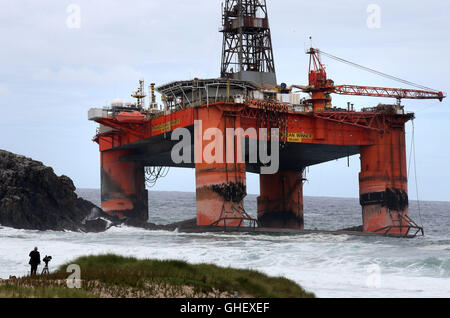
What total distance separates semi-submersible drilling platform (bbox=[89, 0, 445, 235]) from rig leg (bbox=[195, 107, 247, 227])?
81 mm

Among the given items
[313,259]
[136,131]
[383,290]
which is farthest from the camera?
[136,131]

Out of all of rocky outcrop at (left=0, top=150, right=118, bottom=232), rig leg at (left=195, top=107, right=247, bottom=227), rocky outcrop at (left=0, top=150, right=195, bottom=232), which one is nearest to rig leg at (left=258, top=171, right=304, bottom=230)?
rocky outcrop at (left=0, top=150, right=195, bottom=232)

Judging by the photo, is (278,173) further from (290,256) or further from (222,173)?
(290,256)

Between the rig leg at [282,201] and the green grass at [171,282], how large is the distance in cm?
5157

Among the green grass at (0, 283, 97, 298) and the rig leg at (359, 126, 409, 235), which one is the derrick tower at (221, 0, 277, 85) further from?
the green grass at (0, 283, 97, 298)

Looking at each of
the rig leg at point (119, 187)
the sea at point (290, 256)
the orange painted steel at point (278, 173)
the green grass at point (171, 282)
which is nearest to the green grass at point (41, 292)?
the green grass at point (171, 282)

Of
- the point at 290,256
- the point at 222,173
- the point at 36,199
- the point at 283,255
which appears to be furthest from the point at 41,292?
the point at 36,199

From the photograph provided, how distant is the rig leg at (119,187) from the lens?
252 feet

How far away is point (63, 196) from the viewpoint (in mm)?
66438

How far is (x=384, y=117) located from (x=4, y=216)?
3390 centimetres

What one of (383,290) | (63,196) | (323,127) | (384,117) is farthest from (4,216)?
(383,290)

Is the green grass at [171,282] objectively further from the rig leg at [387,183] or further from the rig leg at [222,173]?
the rig leg at [387,183]

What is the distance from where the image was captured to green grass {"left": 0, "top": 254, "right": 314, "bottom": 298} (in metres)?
23.3
